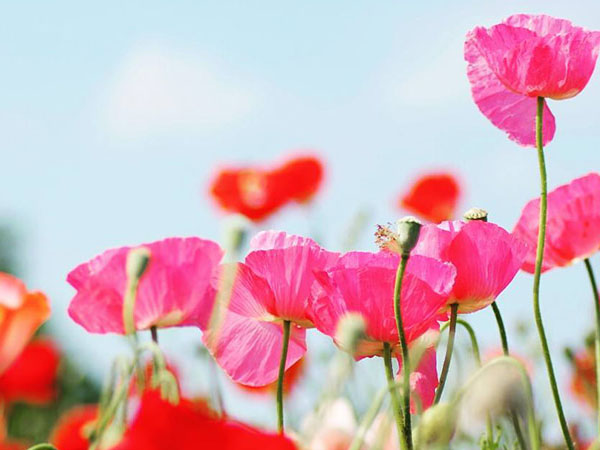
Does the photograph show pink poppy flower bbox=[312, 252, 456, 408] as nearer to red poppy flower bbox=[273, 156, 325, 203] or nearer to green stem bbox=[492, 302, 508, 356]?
green stem bbox=[492, 302, 508, 356]

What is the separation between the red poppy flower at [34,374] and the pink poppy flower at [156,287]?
7.47ft

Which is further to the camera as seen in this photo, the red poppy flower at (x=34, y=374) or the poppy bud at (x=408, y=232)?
the red poppy flower at (x=34, y=374)

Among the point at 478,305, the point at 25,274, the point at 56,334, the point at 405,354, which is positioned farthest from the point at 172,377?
the point at 25,274

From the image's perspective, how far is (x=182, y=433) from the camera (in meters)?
0.37

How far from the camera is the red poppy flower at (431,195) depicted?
287 centimetres

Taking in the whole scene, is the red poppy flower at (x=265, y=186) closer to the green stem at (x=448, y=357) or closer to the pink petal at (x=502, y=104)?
the pink petal at (x=502, y=104)

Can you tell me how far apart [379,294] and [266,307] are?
0.09m

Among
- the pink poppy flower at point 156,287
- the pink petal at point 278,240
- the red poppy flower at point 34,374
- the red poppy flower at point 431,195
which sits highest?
the pink petal at point 278,240

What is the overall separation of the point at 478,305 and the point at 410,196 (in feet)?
7.33

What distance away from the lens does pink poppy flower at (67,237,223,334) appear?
29.2 inches

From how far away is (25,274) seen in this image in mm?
14789

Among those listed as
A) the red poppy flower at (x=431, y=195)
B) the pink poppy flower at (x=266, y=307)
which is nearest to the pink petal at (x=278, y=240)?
the pink poppy flower at (x=266, y=307)

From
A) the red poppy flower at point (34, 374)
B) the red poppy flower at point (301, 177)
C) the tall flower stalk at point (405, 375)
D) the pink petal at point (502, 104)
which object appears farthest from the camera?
the red poppy flower at point (301, 177)

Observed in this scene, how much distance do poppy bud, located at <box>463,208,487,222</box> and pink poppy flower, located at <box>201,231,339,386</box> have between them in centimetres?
9
